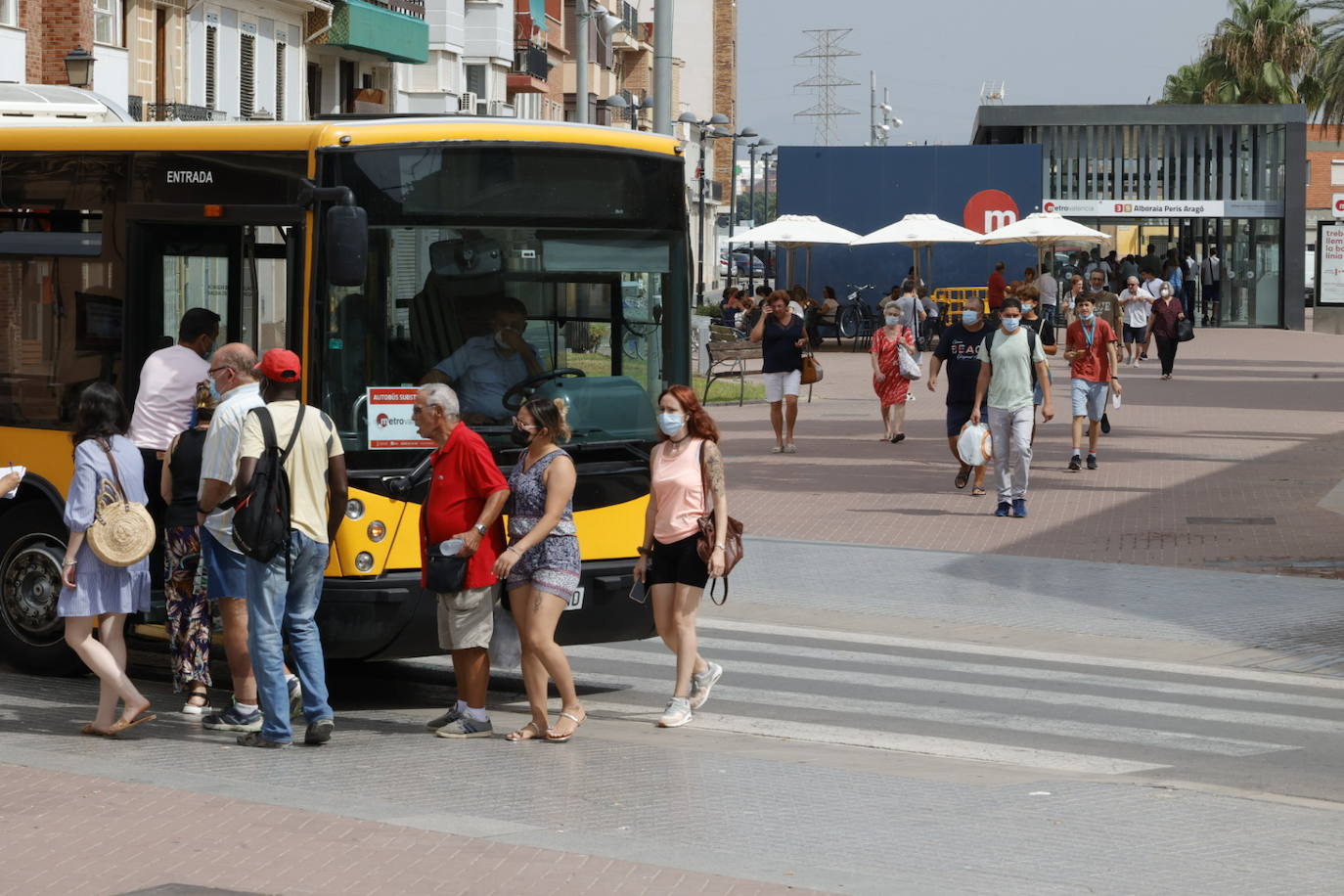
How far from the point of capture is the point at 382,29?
48656 mm

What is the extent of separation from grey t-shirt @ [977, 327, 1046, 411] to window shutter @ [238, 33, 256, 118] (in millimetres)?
28670

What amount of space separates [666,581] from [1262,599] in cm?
591

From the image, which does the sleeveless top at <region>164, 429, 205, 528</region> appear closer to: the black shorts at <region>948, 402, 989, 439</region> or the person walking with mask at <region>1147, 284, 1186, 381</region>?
the black shorts at <region>948, 402, 989, 439</region>

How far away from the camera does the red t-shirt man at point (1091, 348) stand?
20844 mm

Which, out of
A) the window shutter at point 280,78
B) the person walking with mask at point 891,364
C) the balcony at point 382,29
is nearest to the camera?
the person walking with mask at point 891,364

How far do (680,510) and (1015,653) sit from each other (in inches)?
137

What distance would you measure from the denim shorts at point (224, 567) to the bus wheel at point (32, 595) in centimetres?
185

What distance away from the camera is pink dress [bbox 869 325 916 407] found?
2341 cm

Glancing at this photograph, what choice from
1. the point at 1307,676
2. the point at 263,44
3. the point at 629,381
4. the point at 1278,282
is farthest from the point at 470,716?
the point at 1278,282

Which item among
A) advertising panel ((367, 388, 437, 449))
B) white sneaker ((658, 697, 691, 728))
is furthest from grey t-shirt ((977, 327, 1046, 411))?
advertising panel ((367, 388, 437, 449))

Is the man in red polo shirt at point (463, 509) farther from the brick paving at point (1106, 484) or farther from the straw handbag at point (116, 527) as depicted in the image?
the brick paving at point (1106, 484)

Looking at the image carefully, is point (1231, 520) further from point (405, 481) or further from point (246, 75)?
point (246, 75)

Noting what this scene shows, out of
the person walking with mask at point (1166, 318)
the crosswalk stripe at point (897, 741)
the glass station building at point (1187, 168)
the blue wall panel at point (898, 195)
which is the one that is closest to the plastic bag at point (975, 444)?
the crosswalk stripe at point (897, 741)

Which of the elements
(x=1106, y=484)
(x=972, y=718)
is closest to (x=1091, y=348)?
(x=1106, y=484)
